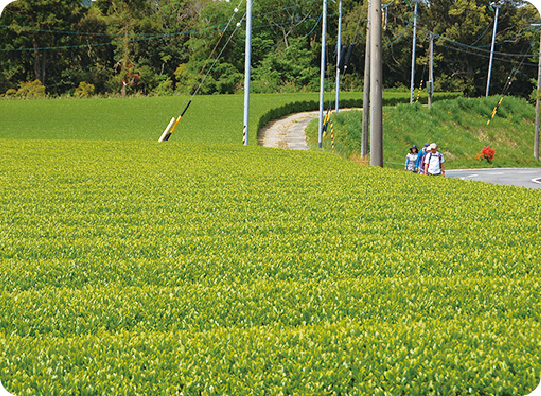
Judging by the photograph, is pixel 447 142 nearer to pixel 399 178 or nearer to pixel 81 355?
pixel 399 178

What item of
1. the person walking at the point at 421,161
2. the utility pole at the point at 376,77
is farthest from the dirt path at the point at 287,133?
the utility pole at the point at 376,77

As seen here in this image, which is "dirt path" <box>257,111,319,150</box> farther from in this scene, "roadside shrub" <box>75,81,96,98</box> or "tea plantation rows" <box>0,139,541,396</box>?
"roadside shrub" <box>75,81,96,98</box>

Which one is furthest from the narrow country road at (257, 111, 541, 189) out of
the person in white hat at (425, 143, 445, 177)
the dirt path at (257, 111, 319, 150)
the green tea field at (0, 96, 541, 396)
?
the green tea field at (0, 96, 541, 396)

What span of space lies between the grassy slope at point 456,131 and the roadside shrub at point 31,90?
31948mm

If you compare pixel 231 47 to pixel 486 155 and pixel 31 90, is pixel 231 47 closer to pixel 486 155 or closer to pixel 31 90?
pixel 31 90

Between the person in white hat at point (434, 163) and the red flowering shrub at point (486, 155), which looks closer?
the person in white hat at point (434, 163)

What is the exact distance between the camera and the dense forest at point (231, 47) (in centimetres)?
5755

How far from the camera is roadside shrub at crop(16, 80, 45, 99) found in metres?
57.9

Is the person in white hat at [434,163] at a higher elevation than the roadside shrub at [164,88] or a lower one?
lower

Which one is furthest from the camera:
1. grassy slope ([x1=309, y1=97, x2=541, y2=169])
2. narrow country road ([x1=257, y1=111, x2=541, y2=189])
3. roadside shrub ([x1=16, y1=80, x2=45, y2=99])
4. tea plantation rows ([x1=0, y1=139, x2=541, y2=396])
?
roadside shrub ([x1=16, y1=80, x2=45, y2=99])

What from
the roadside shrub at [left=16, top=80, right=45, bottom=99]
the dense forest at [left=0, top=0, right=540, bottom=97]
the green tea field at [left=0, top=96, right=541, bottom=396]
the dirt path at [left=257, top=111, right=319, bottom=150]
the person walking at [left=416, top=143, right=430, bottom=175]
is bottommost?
the green tea field at [left=0, top=96, right=541, bottom=396]

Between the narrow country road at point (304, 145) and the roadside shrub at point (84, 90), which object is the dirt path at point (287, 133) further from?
the roadside shrub at point (84, 90)

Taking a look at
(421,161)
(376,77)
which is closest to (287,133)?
(421,161)

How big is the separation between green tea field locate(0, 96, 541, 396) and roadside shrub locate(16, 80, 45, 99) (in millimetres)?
51002
